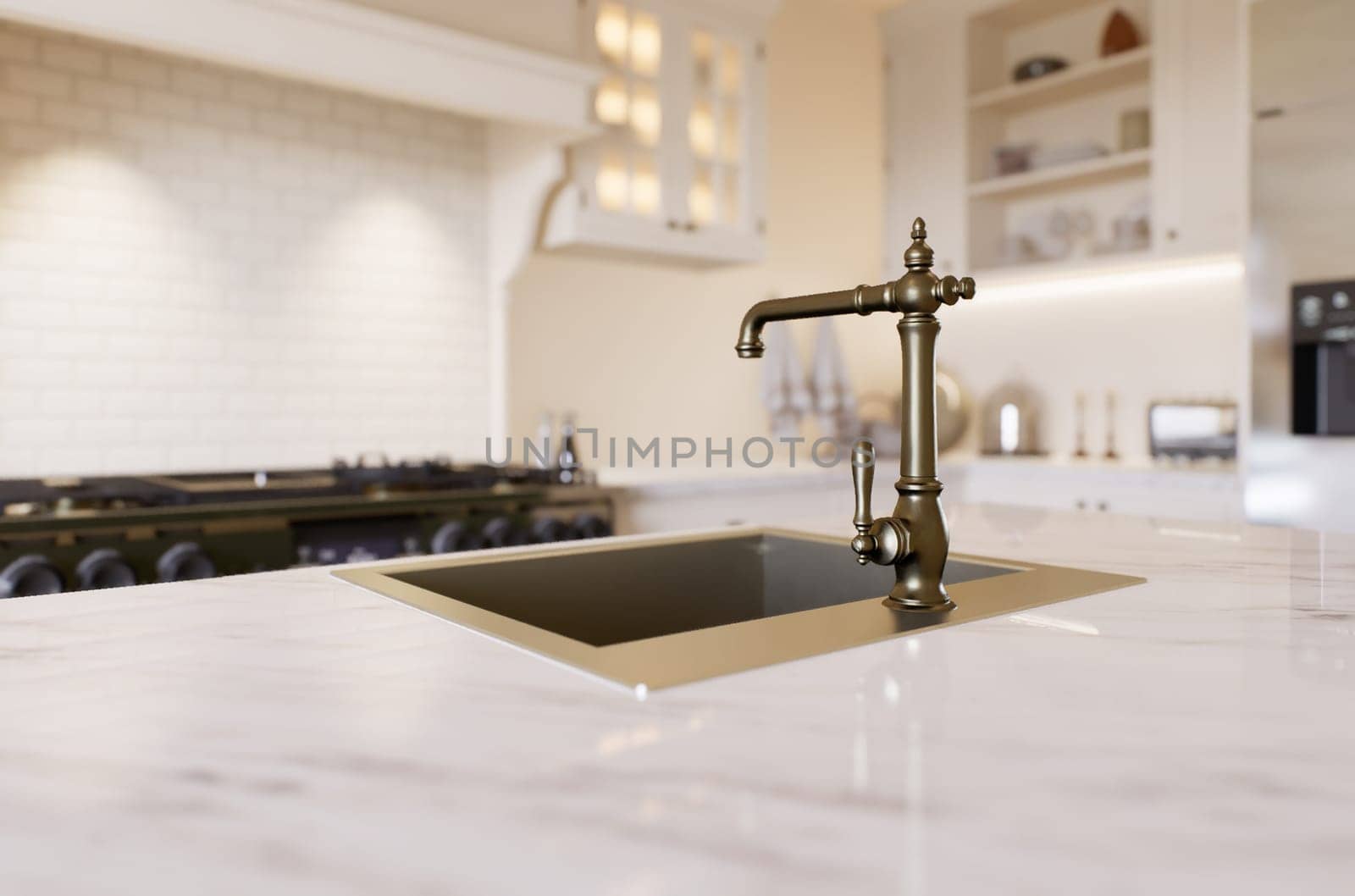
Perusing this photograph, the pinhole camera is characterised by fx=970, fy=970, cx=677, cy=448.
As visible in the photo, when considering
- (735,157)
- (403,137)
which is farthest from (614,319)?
(403,137)

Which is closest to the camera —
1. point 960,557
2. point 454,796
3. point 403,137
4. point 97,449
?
point 454,796

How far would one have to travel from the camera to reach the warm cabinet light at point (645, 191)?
3.12 metres

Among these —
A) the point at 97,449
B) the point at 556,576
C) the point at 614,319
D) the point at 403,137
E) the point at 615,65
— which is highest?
the point at 615,65

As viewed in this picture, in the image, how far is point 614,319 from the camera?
3.58 metres

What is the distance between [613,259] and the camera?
138 inches

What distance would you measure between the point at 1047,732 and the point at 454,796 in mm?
355

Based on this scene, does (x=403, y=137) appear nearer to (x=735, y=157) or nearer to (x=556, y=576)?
(x=735, y=157)

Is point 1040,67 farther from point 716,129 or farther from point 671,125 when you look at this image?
point 671,125

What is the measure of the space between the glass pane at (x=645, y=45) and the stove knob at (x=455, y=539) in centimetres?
162

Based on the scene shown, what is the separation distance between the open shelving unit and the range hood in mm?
2004

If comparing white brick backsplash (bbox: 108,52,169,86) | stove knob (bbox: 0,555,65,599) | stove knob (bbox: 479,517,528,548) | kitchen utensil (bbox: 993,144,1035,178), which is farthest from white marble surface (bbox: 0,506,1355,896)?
kitchen utensil (bbox: 993,144,1035,178)

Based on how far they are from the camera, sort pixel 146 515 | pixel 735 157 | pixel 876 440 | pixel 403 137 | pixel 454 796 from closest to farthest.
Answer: pixel 454 796
pixel 146 515
pixel 403 137
pixel 735 157
pixel 876 440

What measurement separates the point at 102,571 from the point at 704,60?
2.46m

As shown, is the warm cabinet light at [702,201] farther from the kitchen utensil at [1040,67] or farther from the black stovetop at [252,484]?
the kitchen utensil at [1040,67]
